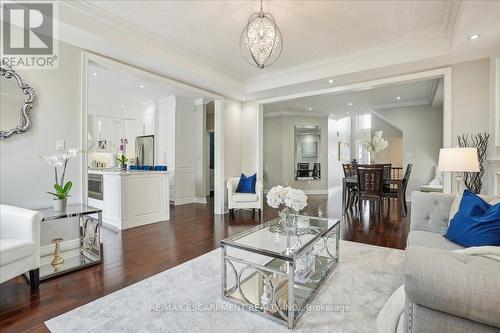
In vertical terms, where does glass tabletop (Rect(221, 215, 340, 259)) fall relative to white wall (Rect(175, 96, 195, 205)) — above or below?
below

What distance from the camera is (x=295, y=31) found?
3.19 meters

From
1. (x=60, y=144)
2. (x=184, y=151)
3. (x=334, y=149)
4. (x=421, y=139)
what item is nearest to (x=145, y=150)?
(x=184, y=151)

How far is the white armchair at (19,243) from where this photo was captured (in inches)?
74.7

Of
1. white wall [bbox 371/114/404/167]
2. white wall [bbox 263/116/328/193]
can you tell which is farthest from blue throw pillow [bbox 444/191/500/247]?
white wall [bbox 371/114/404/167]

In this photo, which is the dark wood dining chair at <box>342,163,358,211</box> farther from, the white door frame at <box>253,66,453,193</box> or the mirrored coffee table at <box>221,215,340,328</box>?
the mirrored coffee table at <box>221,215,340,328</box>

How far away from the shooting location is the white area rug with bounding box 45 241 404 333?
1.65m

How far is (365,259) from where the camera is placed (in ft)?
9.10

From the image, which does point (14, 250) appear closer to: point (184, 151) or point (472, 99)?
point (184, 151)

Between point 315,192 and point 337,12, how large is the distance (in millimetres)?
6467

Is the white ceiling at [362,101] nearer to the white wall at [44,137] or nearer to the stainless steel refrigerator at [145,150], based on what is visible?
the stainless steel refrigerator at [145,150]

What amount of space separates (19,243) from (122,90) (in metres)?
4.97

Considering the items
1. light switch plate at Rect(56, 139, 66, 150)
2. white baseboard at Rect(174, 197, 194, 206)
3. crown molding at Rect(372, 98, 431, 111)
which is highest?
crown molding at Rect(372, 98, 431, 111)

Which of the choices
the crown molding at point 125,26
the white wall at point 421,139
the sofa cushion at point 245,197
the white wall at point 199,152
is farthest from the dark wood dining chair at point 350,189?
the crown molding at point 125,26

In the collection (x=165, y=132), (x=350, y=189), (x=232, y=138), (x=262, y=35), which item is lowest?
(x=350, y=189)
